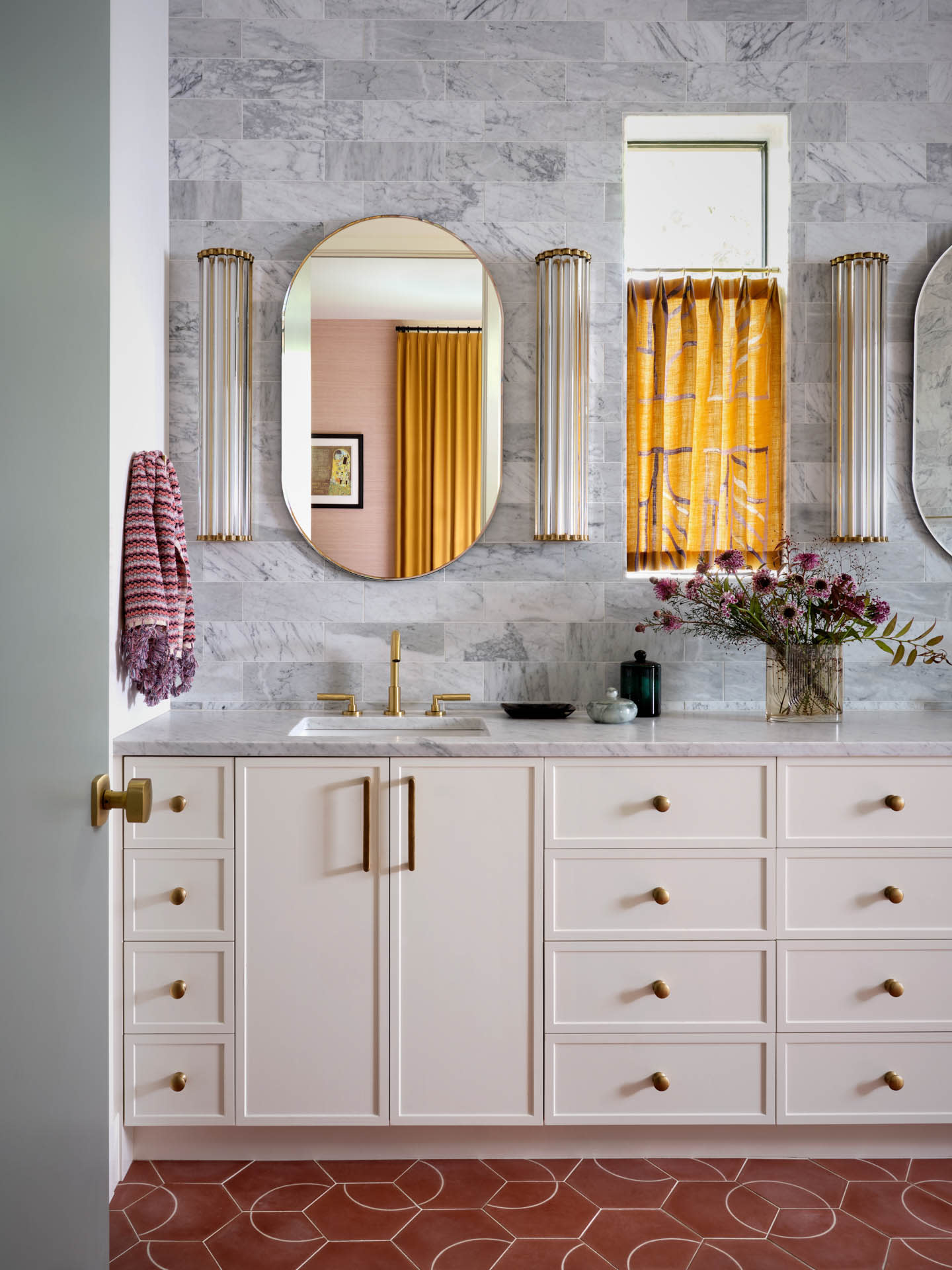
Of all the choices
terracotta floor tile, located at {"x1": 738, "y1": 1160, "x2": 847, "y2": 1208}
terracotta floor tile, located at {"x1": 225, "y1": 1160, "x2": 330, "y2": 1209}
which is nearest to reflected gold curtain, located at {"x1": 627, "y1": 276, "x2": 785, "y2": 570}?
terracotta floor tile, located at {"x1": 738, "y1": 1160, "x2": 847, "y2": 1208}

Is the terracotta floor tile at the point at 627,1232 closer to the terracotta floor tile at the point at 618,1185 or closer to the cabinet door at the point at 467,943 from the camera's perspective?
the terracotta floor tile at the point at 618,1185

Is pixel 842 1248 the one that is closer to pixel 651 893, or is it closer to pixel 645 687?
pixel 651 893

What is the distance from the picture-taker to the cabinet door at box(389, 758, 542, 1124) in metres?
1.94

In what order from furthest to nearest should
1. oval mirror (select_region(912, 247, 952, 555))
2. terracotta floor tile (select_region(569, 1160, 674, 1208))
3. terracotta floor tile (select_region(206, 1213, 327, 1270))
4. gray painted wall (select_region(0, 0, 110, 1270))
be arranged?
oval mirror (select_region(912, 247, 952, 555)), terracotta floor tile (select_region(569, 1160, 674, 1208)), terracotta floor tile (select_region(206, 1213, 327, 1270)), gray painted wall (select_region(0, 0, 110, 1270))

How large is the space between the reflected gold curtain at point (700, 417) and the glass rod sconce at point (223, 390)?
108 centimetres

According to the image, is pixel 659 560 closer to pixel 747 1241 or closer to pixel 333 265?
pixel 333 265

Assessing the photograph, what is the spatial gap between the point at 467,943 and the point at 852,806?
0.90 metres

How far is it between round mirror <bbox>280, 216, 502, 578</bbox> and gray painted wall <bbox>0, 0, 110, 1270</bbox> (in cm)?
147

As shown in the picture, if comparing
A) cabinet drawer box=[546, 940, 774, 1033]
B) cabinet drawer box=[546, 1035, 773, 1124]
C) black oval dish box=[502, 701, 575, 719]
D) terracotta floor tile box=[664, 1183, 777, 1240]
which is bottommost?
terracotta floor tile box=[664, 1183, 777, 1240]

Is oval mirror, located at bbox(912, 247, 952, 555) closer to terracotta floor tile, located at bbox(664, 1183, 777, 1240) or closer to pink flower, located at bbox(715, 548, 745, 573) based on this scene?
pink flower, located at bbox(715, 548, 745, 573)

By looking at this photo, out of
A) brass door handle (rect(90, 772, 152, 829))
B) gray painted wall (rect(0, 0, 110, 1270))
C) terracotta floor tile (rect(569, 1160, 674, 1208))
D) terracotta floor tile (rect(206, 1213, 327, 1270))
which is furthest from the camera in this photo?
terracotta floor tile (rect(569, 1160, 674, 1208))

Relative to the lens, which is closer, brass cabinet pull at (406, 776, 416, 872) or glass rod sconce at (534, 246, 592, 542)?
brass cabinet pull at (406, 776, 416, 872)

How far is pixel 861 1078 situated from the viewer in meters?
1.96

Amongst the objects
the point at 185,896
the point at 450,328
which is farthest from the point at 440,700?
the point at 450,328
